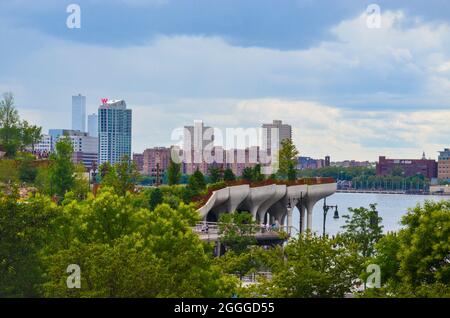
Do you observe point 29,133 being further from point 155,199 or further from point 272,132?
point 272,132

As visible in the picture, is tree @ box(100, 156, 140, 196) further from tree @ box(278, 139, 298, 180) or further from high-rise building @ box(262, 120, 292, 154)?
high-rise building @ box(262, 120, 292, 154)

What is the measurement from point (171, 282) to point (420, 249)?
8.76 metres

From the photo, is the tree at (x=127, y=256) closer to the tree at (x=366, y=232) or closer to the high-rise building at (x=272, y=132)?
the tree at (x=366, y=232)

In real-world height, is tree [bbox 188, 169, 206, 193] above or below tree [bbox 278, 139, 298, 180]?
below

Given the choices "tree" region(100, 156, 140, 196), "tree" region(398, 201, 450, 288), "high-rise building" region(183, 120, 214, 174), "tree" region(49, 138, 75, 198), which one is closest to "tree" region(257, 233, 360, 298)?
"tree" region(398, 201, 450, 288)

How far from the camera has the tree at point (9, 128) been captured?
99.4m

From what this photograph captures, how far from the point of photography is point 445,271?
30.5 meters

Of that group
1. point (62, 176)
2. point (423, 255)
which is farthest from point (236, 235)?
point (423, 255)

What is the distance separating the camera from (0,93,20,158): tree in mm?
99438

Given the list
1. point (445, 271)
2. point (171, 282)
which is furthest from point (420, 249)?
point (171, 282)

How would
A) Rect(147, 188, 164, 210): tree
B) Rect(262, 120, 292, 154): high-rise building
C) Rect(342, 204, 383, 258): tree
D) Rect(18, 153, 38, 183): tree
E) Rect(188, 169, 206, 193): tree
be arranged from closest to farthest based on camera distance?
Result: Rect(342, 204, 383, 258): tree, Rect(147, 188, 164, 210): tree, Rect(188, 169, 206, 193): tree, Rect(18, 153, 38, 183): tree, Rect(262, 120, 292, 154): high-rise building

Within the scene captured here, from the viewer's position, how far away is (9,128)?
10012 cm

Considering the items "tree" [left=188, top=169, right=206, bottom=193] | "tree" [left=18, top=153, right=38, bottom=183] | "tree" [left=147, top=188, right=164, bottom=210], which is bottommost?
"tree" [left=147, top=188, right=164, bottom=210]
